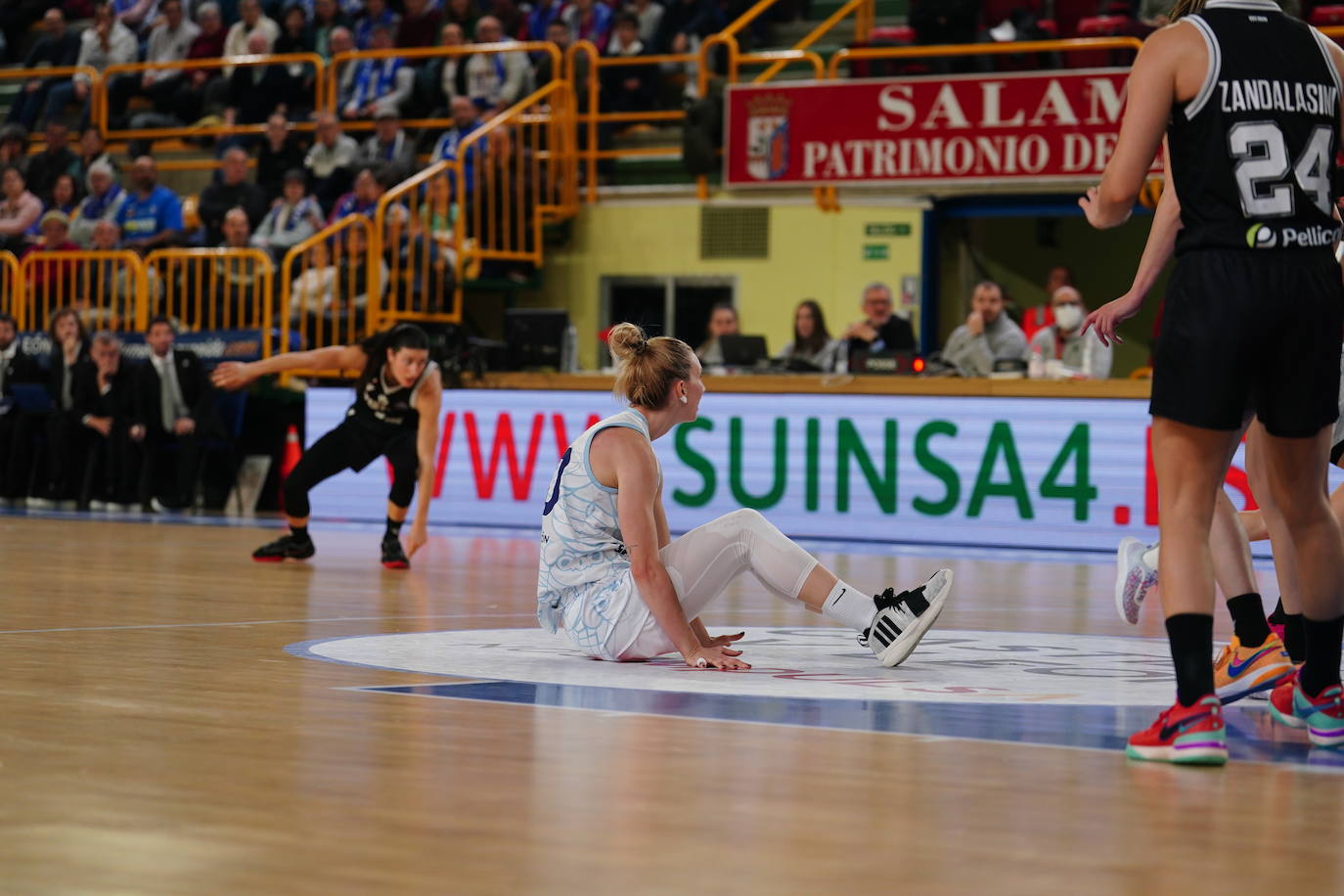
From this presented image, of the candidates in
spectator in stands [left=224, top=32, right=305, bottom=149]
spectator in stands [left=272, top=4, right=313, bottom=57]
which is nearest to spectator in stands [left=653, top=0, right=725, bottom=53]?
spectator in stands [left=224, top=32, right=305, bottom=149]

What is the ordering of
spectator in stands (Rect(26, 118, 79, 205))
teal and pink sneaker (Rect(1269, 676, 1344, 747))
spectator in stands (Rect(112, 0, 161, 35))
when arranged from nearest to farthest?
teal and pink sneaker (Rect(1269, 676, 1344, 747)), spectator in stands (Rect(26, 118, 79, 205)), spectator in stands (Rect(112, 0, 161, 35))

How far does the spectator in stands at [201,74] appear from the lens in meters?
20.8

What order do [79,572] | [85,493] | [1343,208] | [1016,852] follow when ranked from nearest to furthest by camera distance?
[1016,852] → [1343,208] → [79,572] → [85,493]

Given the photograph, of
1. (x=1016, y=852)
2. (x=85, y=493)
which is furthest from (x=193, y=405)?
(x=1016, y=852)

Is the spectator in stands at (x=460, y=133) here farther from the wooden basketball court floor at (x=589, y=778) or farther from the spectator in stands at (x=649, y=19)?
the wooden basketball court floor at (x=589, y=778)

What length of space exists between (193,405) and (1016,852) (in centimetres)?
1343

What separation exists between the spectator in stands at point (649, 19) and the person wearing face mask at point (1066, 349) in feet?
18.2

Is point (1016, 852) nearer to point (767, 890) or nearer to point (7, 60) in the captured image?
point (767, 890)

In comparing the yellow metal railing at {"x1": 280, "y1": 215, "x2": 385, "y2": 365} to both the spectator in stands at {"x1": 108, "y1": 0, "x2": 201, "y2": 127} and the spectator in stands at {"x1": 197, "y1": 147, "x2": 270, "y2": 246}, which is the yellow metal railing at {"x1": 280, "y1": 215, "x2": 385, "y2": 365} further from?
the spectator in stands at {"x1": 108, "y1": 0, "x2": 201, "y2": 127}

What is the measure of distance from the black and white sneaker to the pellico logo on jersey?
1.70 m

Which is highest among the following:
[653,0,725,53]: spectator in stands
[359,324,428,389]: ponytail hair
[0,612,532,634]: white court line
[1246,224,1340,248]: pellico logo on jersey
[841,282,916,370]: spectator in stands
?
[653,0,725,53]: spectator in stands

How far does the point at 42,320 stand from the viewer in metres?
18.2

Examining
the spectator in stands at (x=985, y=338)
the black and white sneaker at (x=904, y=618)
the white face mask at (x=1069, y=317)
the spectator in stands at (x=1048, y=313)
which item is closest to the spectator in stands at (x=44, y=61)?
the spectator in stands at (x=1048, y=313)

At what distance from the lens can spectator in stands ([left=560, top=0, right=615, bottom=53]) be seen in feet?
61.2
